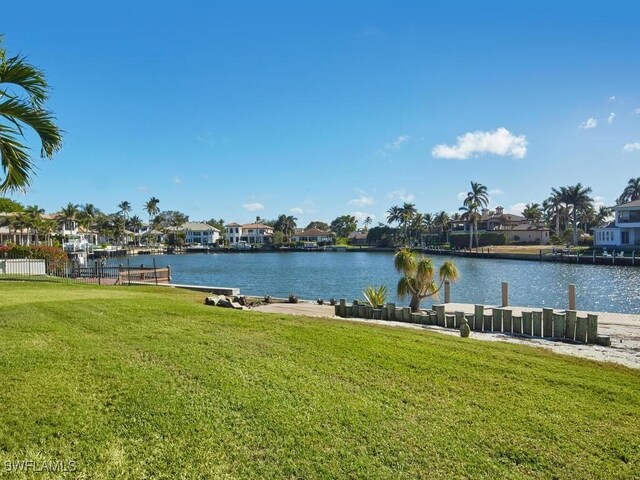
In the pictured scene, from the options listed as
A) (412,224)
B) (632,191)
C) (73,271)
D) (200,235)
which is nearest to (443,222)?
(412,224)

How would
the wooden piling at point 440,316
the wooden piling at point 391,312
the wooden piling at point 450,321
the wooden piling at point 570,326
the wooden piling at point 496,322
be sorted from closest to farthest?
the wooden piling at point 570,326 → the wooden piling at point 496,322 → the wooden piling at point 450,321 → the wooden piling at point 440,316 → the wooden piling at point 391,312

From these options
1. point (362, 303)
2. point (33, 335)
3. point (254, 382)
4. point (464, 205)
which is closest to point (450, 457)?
point (254, 382)

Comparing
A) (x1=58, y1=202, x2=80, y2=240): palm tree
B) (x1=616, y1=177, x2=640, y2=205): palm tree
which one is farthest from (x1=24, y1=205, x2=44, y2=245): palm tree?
(x1=616, y1=177, x2=640, y2=205): palm tree

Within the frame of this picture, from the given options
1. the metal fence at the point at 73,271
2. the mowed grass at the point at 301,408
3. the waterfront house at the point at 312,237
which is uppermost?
the waterfront house at the point at 312,237

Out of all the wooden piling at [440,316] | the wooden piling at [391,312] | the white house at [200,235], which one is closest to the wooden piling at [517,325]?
the wooden piling at [440,316]

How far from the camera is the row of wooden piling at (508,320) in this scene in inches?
567

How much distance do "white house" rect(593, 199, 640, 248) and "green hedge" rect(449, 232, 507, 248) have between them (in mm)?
30467

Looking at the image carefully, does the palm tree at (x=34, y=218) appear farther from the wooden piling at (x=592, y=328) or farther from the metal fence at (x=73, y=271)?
the wooden piling at (x=592, y=328)

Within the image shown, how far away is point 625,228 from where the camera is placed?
79.5 metres

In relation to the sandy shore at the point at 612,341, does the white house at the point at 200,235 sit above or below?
above

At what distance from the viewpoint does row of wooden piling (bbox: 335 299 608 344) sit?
1440 cm

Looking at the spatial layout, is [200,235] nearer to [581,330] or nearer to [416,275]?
[416,275]

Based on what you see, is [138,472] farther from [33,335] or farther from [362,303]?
[362,303]

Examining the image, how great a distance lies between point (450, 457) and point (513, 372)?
363 centimetres
